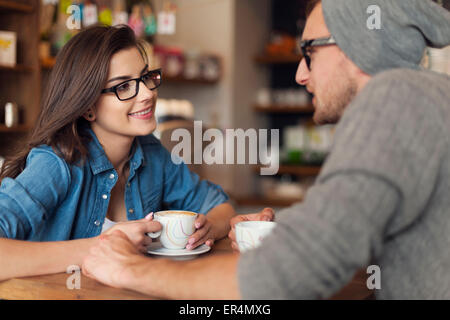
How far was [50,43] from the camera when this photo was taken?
360 centimetres

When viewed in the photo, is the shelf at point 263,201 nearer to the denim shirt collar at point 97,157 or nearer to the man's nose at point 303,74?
the denim shirt collar at point 97,157

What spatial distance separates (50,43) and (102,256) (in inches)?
116

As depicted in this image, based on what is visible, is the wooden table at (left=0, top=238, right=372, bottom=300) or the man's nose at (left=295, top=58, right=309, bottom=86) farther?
the man's nose at (left=295, top=58, right=309, bottom=86)

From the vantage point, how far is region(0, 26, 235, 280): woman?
3.93ft

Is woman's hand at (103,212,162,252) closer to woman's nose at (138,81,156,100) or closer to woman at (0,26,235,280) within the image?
woman at (0,26,235,280)

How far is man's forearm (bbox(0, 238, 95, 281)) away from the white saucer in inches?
5.7

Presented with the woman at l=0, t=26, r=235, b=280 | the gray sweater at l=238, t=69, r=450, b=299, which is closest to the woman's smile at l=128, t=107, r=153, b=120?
the woman at l=0, t=26, r=235, b=280

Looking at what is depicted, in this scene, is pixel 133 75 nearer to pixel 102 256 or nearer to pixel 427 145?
pixel 102 256

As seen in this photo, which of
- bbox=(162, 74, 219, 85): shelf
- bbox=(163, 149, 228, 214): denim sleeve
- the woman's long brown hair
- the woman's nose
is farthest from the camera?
bbox=(162, 74, 219, 85): shelf

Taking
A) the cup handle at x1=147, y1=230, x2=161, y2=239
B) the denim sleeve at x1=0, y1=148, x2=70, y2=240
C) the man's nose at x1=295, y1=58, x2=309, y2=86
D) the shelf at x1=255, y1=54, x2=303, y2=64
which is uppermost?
the shelf at x1=255, y1=54, x2=303, y2=64

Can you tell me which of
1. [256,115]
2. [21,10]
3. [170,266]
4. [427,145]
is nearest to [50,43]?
[21,10]

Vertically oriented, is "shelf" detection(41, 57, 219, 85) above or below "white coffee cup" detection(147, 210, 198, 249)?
above

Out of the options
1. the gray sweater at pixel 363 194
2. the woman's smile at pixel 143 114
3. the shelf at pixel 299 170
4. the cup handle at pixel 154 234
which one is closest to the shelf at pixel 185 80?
the shelf at pixel 299 170

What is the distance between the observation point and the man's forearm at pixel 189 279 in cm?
83
